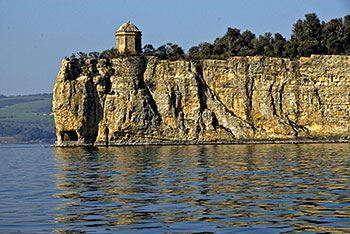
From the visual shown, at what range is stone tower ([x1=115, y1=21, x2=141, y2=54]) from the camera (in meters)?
95.9

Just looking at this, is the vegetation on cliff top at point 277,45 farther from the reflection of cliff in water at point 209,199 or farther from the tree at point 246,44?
the reflection of cliff in water at point 209,199

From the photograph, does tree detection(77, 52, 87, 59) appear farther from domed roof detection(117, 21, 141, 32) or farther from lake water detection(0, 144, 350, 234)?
lake water detection(0, 144, 350, 234)

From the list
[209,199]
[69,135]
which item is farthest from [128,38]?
[209,199]

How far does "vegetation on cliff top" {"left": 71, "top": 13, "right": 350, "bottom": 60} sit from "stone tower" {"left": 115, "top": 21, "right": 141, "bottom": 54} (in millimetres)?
1558

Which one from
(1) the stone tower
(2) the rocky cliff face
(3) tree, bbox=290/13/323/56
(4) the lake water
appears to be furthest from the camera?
(3) tree, bbox=290/13/323/56

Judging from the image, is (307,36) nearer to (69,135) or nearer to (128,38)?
(128,38)


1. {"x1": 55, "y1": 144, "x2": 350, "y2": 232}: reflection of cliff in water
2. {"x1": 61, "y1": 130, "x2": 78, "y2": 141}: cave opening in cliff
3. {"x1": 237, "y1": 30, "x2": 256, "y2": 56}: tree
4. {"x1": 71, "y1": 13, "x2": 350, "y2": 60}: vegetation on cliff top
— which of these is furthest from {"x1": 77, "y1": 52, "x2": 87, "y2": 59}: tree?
{"x1": 55, "y1": 144, "x2": 350, "y2": 232}: reflection of cliff in water

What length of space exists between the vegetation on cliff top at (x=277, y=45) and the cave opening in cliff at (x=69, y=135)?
12.4 meters

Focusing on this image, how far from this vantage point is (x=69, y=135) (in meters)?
90.7

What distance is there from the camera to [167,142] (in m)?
87.4

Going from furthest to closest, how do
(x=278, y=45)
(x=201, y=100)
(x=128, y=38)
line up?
(x=278, y=45) < (x=128, y=38) < (x=201, y=100)

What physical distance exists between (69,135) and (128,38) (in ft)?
64.5

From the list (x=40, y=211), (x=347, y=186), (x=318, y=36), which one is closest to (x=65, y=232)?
(x=40, y=211)

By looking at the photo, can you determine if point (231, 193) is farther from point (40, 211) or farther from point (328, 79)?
point (328, 79)
